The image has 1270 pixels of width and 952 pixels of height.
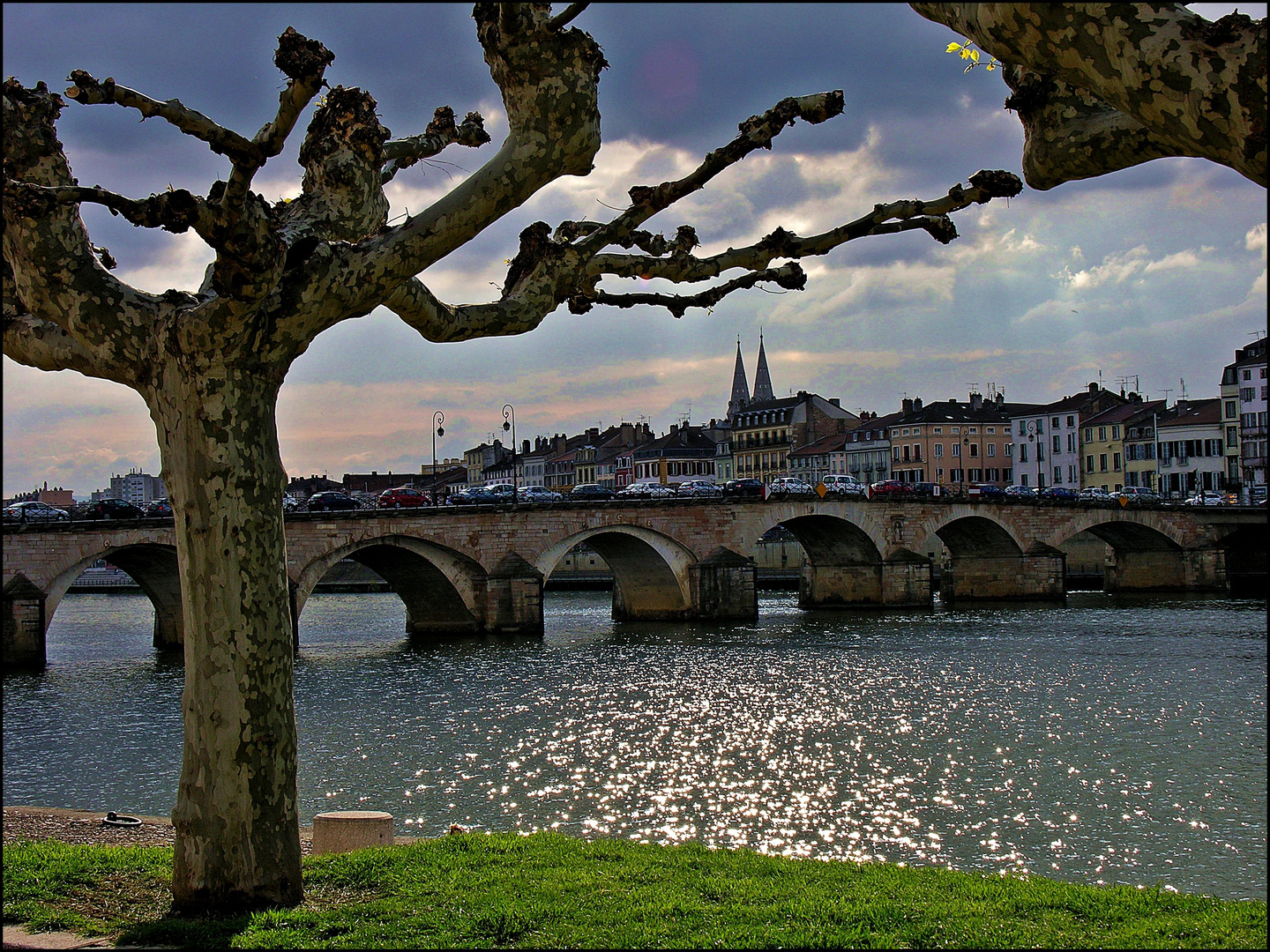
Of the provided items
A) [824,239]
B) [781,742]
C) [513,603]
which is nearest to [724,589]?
[513,603]

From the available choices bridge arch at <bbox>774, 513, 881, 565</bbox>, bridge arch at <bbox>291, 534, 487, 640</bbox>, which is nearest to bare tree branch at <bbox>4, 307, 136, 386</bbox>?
bridge arch at <bbox>291, 534, 487, 640</bbox>

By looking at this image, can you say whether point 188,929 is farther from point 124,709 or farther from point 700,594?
point 700,594

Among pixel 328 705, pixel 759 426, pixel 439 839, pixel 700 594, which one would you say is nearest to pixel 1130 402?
pixel 759 426

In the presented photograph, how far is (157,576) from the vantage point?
42000mm

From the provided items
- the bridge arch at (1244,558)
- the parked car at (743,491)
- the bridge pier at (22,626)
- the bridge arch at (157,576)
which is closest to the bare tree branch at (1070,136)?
the bridge pier at (22,626)

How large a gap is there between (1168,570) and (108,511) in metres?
52.5

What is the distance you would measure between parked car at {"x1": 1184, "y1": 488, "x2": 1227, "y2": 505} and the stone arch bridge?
6.01ft

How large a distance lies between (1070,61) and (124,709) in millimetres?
26619

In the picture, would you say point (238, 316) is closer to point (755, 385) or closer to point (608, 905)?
point (608, 905)

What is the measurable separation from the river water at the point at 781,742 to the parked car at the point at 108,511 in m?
4.81

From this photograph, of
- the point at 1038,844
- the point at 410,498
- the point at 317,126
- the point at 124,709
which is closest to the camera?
the point at 317,126

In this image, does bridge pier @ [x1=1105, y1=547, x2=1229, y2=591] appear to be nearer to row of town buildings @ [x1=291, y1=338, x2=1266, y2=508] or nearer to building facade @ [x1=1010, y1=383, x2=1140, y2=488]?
row of town buildings @ [x1=291, y1=338, x2=1266, y2=508]

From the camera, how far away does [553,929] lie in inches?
262

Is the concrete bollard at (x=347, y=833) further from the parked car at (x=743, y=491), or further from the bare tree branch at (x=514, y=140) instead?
the parked car at (x=743, y=491)
